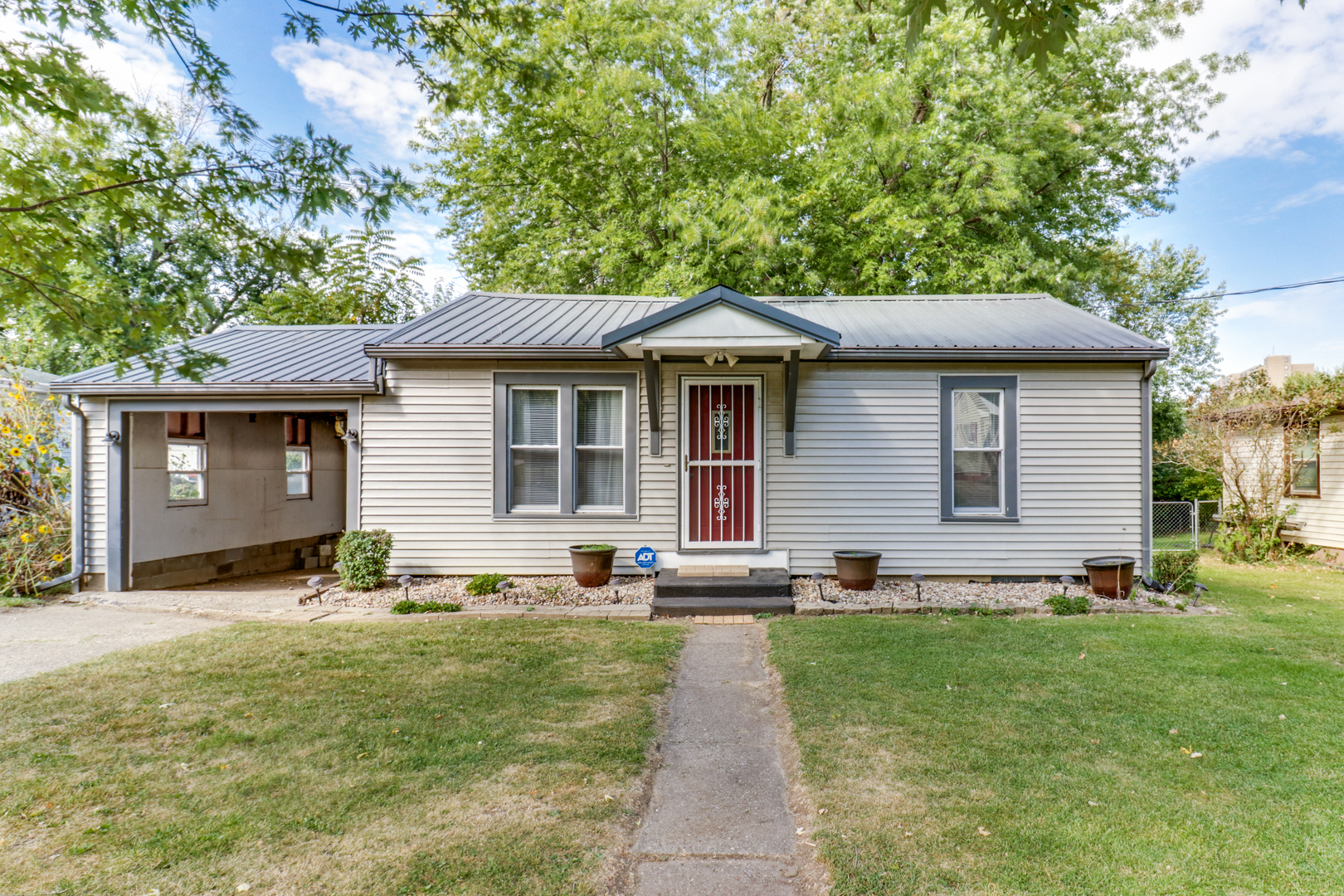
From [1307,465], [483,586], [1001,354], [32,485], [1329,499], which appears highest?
[1001,354]

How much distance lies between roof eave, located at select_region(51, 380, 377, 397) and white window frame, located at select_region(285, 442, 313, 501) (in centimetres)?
309

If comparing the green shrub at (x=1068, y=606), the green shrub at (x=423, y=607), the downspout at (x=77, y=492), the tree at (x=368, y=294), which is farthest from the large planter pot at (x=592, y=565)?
the tree at (x=368, y=294)

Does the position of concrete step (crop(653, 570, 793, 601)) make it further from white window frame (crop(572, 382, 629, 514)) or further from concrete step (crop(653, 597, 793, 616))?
white window frame (crop(572, 382, 629, 514))

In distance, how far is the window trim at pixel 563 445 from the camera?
828 cm

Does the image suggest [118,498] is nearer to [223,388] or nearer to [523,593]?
[223,388]

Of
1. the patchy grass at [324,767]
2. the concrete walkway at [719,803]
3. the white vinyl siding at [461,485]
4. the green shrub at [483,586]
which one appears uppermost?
the white vinyl siding at [461,485]

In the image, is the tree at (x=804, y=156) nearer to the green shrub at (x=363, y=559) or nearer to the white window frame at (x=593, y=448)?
the white window frame at (x=593, y=448)

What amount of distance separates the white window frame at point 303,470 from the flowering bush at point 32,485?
280cm

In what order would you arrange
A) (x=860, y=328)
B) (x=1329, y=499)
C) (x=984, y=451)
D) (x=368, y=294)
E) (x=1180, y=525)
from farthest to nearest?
1. (x=368, y=294)
2. (x=1180, y=525)
3. (x=1329, y=499)
4. (x=860, y=328)
5. (x=984, y=451)

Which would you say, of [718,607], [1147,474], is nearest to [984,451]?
[1147,474]

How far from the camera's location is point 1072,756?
11.5 feet

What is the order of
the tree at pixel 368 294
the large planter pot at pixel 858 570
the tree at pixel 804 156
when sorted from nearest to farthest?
the large planter pot at pixel 858 570 < the tree at pixel 804 156 < the tree at pixel 368 294

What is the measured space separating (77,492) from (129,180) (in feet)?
22.2

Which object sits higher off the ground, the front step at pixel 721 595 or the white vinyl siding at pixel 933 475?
the white vinyl siding at pixel 933 475
